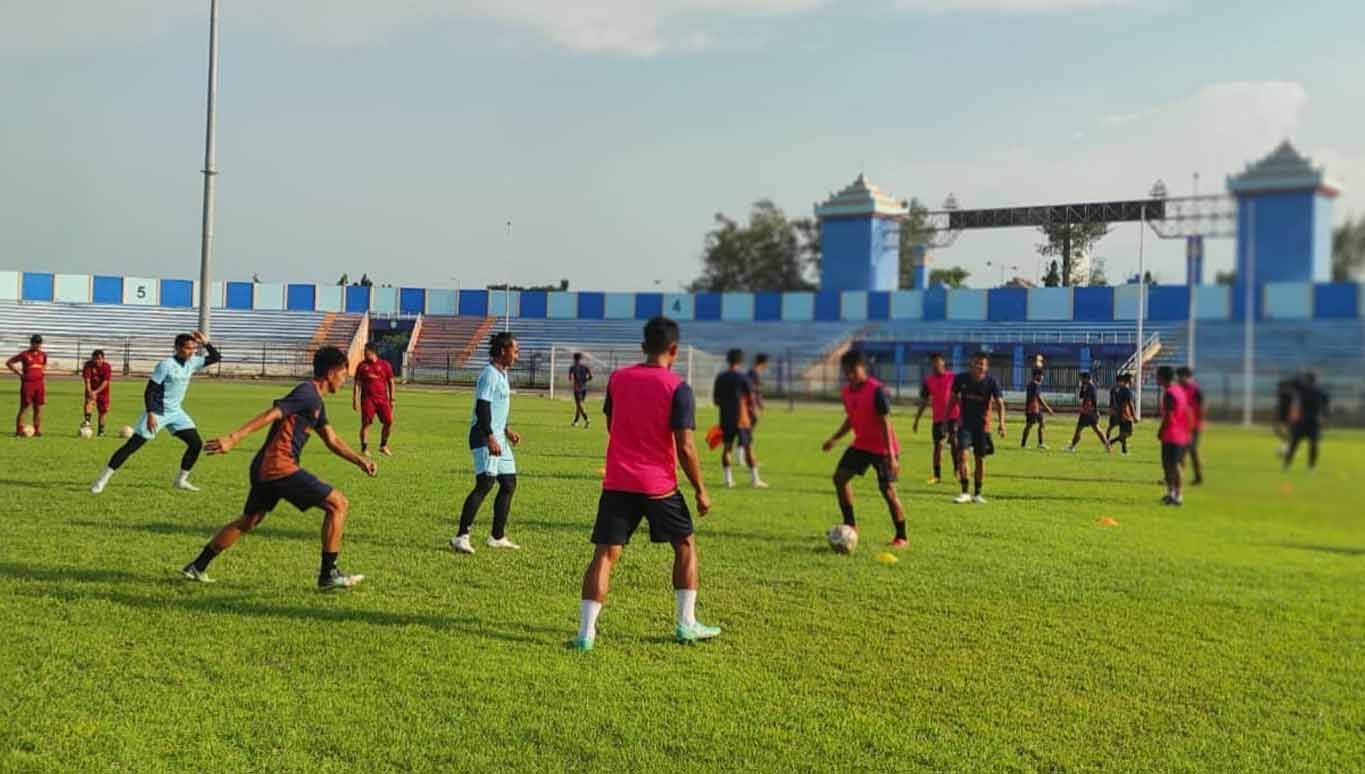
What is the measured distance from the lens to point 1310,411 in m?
1.61

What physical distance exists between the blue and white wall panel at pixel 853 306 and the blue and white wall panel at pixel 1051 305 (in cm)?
40

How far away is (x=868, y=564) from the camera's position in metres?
13.8

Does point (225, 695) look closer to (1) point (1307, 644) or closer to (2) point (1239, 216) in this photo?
(2) point (1239, 216)

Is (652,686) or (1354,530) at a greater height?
(1354,530)

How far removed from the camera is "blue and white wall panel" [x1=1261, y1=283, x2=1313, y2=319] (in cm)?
161

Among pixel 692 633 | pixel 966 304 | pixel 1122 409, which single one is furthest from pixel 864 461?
pixel 692 633

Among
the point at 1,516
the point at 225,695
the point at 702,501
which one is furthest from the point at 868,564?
the point at 1,516

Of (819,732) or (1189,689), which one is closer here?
(819,732)

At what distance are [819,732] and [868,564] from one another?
5.93 metres

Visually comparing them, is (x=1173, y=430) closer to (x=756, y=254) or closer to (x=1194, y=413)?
(x=1194, y=413)

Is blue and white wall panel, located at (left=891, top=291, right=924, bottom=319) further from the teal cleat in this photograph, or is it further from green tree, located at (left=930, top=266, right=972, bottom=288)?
the teal cleat

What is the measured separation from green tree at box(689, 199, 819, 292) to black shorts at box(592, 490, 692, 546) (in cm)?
574

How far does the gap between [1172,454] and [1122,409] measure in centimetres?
67

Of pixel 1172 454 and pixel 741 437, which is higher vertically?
pixel 1172 454
